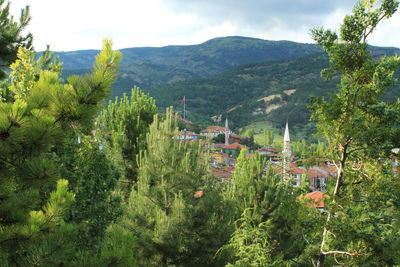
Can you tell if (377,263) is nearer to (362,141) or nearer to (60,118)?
(362,141)

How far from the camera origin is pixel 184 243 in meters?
9.88

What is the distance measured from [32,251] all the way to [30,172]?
71 cm

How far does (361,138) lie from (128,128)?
10.7 meters

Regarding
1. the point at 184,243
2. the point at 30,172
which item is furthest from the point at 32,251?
the point at 184,243

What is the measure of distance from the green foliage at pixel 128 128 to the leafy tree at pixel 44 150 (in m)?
10.5

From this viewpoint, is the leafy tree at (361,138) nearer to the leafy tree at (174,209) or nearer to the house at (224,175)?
the leafy tree at (174,209)

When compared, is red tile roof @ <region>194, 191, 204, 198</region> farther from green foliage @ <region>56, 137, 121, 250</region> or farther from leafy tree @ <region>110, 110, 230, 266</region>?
green foliage @ <region>56, 137, 121, 250</region>

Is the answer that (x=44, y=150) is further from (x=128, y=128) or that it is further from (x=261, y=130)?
(x=261, y=130)

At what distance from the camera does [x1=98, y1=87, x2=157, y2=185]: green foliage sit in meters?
13.9

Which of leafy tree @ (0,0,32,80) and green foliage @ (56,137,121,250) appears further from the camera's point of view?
leafy tree @ (0,0,32,80)

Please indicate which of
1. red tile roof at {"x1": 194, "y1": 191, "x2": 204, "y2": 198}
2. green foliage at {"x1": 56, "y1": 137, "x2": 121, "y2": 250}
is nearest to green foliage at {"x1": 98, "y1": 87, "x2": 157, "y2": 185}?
red tile roof at {"x1": 194, "y1": 191, "x2": 204, "y2": 198}

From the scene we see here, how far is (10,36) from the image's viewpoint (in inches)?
386

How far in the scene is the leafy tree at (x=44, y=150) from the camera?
9.36 ft

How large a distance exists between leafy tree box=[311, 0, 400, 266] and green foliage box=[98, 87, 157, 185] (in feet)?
29.2
